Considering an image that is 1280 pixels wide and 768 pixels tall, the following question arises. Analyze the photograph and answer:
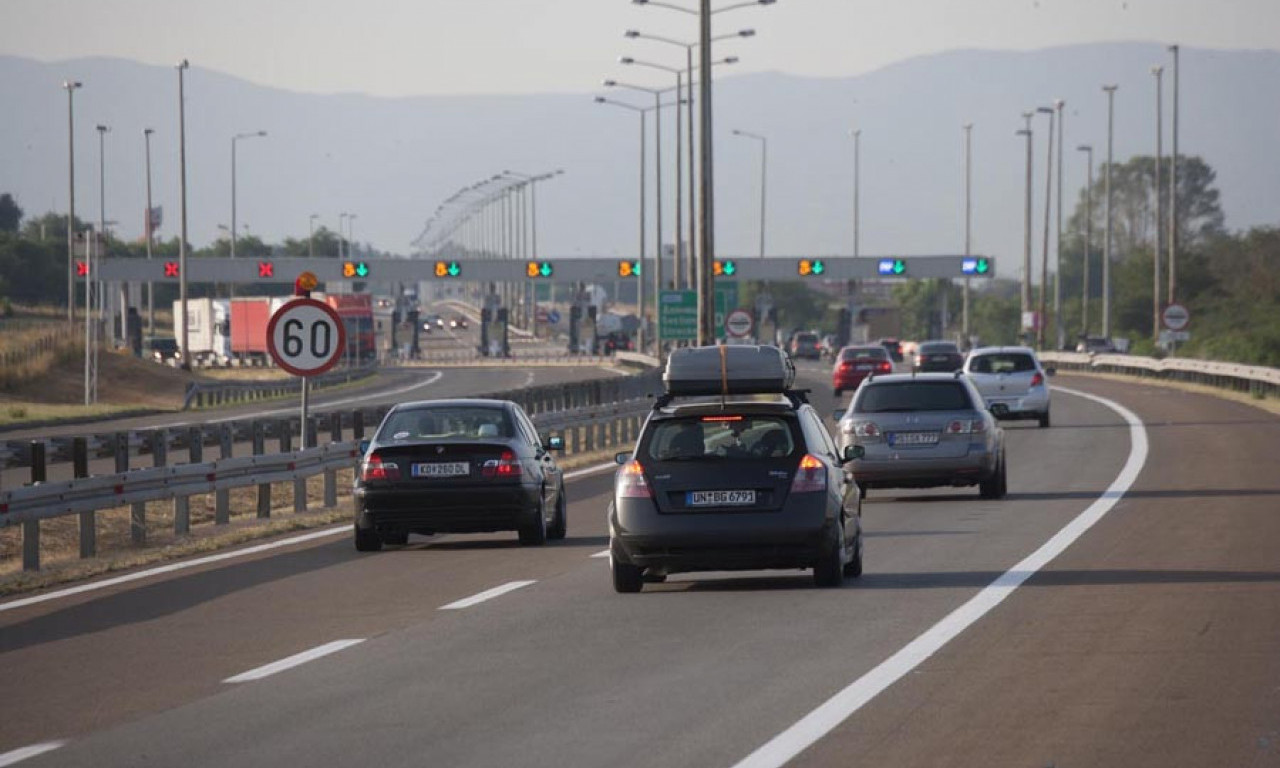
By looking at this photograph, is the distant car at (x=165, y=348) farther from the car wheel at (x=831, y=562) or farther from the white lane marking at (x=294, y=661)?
the white lane marking at (x=294, y=661)

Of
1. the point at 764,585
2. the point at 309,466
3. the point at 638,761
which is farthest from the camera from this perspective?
the point at 309,466

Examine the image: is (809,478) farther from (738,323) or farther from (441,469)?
(738,323)

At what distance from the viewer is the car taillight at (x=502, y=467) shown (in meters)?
21.4

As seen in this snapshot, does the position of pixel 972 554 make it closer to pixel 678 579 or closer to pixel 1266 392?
pixel 678 579

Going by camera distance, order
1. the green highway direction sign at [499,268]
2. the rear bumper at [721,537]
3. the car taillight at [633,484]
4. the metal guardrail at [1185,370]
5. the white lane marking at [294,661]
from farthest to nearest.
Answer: the green highway direction sign at [499,268] → the metal guardrail at [1185,370] → the car taillight at [633,484] → the rear bumper at [721,537] → the white lane marking at [294,661]

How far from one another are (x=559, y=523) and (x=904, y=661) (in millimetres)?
10358

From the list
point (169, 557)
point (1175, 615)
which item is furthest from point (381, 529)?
point (1175, 615)

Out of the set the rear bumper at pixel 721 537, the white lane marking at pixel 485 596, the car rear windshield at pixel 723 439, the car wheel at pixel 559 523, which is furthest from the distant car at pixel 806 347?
the rear bumper at pixel 721 537

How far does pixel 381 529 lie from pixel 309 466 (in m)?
5.06

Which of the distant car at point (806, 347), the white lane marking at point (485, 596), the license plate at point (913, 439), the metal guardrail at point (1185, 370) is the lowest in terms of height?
the distant car at point (806, 347)

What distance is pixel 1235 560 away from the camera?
61.0 feet

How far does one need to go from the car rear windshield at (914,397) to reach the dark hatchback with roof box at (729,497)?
10087 mm

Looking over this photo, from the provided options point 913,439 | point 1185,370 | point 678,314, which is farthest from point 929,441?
point 1185,370

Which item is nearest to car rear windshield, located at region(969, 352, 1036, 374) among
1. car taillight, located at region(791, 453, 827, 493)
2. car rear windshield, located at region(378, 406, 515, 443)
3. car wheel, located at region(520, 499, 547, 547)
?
car rear windshield, located at region(378, 406, 515, 443)
